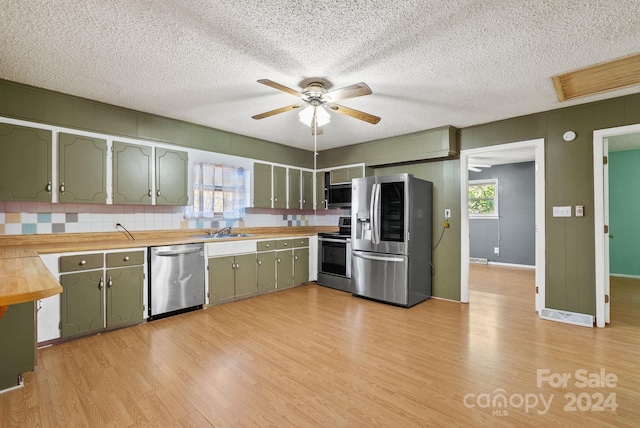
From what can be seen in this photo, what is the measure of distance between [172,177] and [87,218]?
1017 millimetres

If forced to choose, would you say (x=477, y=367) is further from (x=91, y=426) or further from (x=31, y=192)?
(x=31, y=192)

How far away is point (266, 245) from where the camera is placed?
448 centimetres

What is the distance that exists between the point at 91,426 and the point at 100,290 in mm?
1589

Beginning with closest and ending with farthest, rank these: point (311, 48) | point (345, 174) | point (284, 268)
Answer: point (311, 48) → point (284, 268) → point (345, 174)

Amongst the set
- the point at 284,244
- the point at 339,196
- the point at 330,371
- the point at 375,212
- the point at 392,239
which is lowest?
the point at 330,371

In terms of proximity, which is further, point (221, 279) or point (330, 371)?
point (221, 279)

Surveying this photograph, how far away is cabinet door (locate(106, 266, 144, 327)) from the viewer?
3.03 meters

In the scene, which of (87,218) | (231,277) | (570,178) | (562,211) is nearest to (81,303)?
(87,218)

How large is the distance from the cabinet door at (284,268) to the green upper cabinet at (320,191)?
1201mm

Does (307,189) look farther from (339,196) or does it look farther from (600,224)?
(600,224)

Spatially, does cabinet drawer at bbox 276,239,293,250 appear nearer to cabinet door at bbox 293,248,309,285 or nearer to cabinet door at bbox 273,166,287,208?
cabinet door at bbox 293,248,309,285

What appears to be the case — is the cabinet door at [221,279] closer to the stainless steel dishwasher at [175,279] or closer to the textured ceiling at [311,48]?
the stainless steel dishwasher at [175,279]

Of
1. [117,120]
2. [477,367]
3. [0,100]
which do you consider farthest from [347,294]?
[0,100]

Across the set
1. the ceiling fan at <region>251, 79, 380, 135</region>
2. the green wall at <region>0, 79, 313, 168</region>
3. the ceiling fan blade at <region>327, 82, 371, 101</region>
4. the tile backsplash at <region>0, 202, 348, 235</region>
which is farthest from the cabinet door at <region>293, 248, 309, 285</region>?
the ceiling fan blade at <region>327, 82, 371, 101</region>
